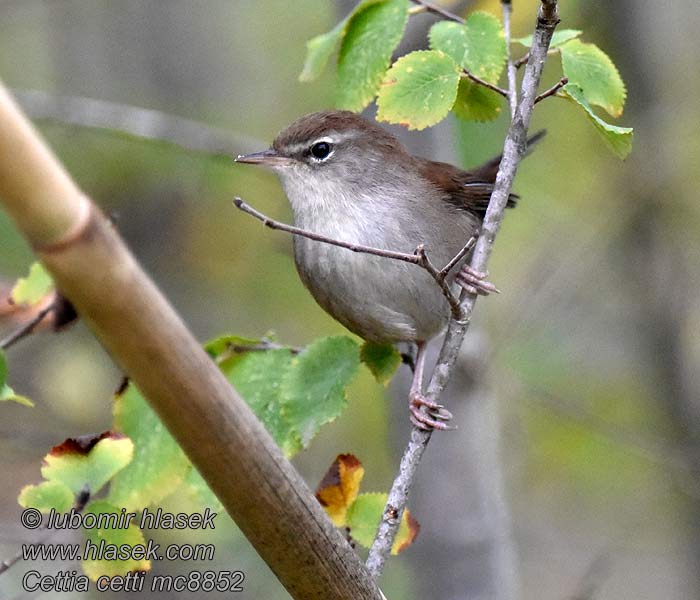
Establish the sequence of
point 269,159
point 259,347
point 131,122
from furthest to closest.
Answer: point 131,122, point 269,159, point 259,347

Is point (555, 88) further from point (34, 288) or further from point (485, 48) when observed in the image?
point (34, 288)

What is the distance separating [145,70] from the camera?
9438 mm

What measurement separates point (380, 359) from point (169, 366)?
6.02ft

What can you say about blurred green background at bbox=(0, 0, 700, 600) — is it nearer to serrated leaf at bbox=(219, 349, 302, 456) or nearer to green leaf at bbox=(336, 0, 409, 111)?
serrated leaf at bbox=(219, 349, 302, 456)

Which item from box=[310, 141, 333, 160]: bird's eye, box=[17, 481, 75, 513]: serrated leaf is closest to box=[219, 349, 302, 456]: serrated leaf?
box=[17, 481, 75, 513]: serrated leaf

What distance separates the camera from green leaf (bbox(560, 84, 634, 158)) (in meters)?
2.33

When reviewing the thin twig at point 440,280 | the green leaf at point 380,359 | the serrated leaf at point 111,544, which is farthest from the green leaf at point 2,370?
the green leaf at point 380,359

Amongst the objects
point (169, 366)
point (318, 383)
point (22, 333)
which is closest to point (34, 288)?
point (22, 333)

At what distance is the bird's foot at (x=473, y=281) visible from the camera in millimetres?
2705

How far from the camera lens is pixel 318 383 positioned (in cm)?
280

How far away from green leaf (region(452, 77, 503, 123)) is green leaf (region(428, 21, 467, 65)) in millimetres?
126

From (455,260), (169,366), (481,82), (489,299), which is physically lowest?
(489,299)

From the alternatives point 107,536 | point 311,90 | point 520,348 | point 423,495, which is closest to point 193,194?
point 311,90

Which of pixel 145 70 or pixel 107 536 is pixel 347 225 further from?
pixel 145 70
